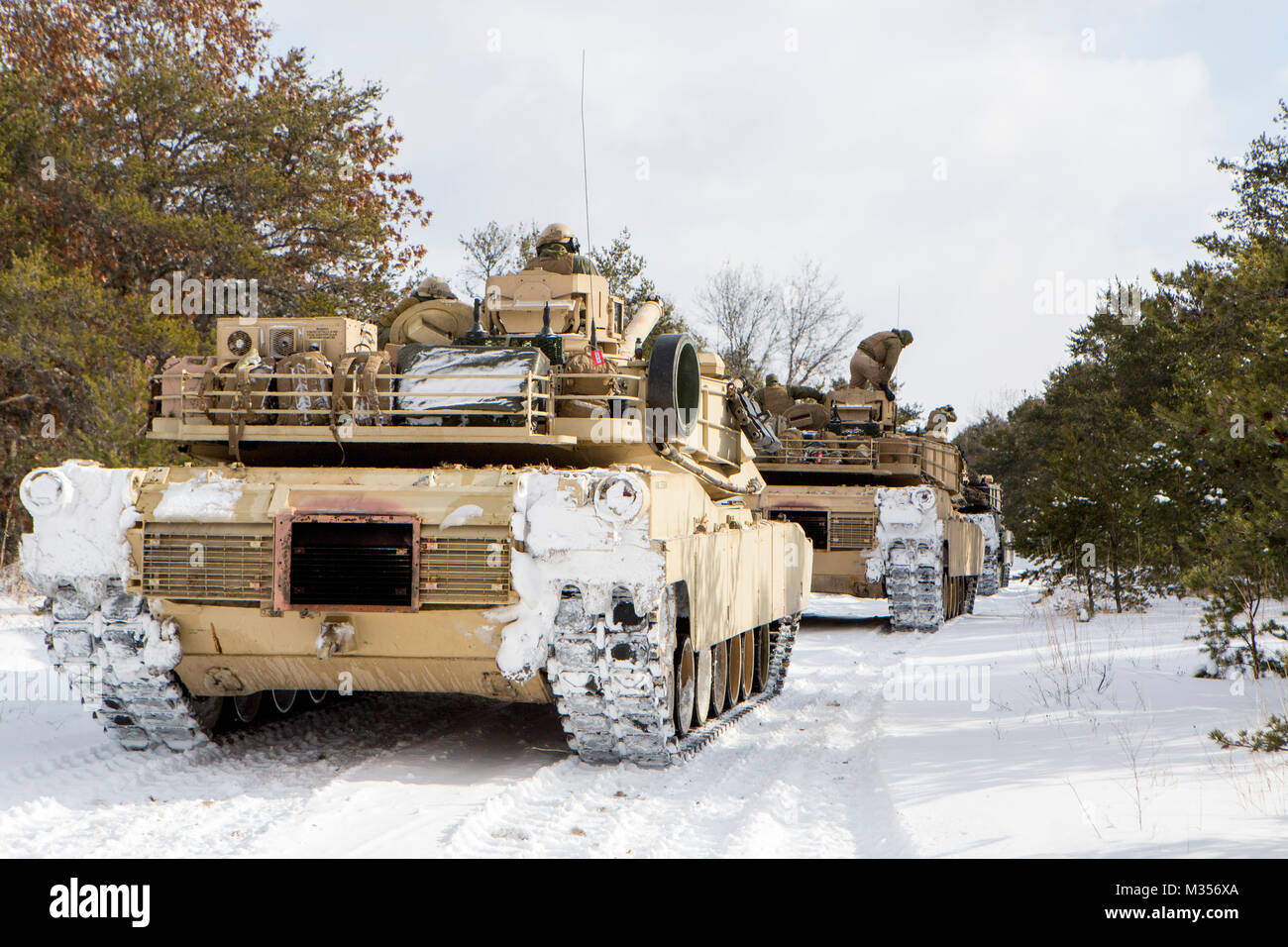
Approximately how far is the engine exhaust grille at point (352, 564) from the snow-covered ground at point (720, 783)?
100 cm

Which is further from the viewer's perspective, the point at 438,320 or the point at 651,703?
the point at 438,320

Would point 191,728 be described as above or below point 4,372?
below

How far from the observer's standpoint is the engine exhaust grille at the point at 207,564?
7.30m

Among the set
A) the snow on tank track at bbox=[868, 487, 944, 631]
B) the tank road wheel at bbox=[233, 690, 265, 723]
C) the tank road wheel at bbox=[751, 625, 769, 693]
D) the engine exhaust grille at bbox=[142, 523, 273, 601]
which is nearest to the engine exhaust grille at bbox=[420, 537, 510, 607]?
the engine exhaust grille at bbox=[142, 523, 273, 601]

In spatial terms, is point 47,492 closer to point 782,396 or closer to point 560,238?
point 560,238

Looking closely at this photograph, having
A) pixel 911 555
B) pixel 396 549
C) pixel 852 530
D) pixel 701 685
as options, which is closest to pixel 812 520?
pixel 852 530

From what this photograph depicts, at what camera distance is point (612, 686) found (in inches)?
283

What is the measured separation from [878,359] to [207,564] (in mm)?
14918

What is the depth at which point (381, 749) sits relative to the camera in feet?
26.7

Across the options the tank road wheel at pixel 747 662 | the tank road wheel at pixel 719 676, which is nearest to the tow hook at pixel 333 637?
the tank road wheel at pixel 719 676

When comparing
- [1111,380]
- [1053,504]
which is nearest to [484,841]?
[1053,504]

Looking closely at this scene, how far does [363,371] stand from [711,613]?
2.72 metres

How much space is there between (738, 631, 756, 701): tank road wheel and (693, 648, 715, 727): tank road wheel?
142 centimetres
